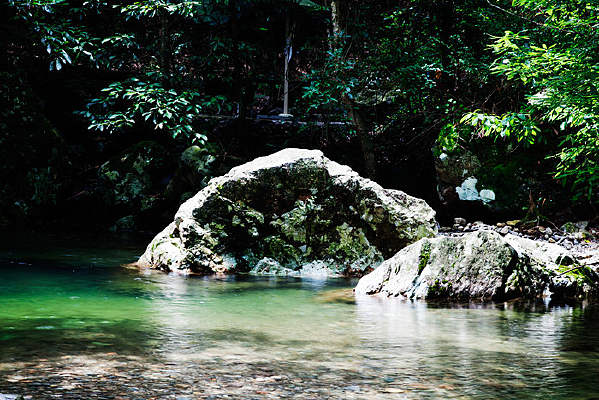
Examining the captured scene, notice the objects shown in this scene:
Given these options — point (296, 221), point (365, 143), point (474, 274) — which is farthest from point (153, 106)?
point (474, 274)

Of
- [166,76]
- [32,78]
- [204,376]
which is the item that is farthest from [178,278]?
[32,78]

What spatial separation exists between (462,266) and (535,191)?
19.6 ft

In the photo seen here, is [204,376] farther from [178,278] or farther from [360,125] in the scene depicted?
[360,125]

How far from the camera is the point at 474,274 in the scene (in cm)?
651

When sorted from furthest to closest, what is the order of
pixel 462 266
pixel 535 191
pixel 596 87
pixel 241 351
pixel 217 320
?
1. pixel 535 191
2. pixel 462 266
3. pixel 596 87
4. pixel 217 320
5. pixel 241 351

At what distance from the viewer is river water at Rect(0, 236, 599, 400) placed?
→ 3400mm

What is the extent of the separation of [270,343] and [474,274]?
296 centimetres

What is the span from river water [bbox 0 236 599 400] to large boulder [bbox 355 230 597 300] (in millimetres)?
255

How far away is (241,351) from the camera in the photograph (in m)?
4.20

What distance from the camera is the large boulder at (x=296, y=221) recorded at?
8469mm

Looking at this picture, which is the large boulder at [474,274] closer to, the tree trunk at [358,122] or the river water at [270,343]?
the river water at [270,343]

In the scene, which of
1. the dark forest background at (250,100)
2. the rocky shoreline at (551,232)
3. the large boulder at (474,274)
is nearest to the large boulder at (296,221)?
the large boulder at (474,274)

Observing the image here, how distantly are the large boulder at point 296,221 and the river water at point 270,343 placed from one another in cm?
112

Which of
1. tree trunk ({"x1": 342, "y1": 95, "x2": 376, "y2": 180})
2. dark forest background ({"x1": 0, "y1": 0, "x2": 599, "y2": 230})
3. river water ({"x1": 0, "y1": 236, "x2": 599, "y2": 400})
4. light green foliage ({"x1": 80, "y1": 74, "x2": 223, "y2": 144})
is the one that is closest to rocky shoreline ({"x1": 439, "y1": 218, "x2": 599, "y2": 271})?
dark forest background ({"x1": 0, "y1": 0, "x2": 599, "y2": 230})
